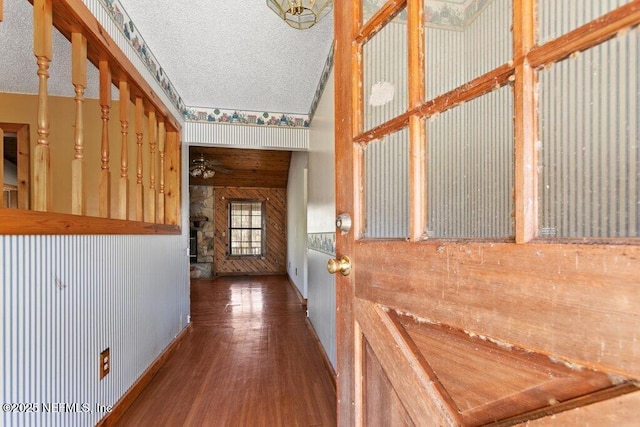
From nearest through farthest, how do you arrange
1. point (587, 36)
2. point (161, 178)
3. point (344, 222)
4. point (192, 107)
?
point (587, 36), point (344, 222), point (161, 178), point (192, 107)

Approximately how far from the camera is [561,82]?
0.48m

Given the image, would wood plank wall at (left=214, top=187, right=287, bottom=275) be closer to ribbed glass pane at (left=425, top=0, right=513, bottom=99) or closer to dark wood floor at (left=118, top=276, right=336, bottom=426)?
dark wood floor at (left=118, top=276, right=336, bottom=426)

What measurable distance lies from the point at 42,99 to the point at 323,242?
199cm

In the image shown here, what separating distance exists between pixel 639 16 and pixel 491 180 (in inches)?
11.5

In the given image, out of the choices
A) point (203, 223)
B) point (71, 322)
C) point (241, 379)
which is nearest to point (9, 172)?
point (203, 223)

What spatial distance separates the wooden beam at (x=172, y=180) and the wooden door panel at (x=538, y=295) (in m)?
2.70

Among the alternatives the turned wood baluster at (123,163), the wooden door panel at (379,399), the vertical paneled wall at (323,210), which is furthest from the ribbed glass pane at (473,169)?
the turned wood baluster at (123,163)

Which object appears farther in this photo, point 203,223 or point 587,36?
point 203,223

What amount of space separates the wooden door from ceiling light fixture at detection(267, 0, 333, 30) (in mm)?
555

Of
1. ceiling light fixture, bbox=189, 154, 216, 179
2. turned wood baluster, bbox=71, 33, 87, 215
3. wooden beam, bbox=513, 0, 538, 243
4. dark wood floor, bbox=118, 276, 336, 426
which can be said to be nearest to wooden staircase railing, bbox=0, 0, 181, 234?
turned wood baluster, bbox=71, 33, 87, 215

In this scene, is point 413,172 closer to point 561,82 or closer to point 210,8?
point 561,82

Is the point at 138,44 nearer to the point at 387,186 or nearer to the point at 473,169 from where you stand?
the point at 387,186

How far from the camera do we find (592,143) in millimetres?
458

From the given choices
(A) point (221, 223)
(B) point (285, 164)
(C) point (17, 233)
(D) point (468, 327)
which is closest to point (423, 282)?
(D) point (468, 327)
